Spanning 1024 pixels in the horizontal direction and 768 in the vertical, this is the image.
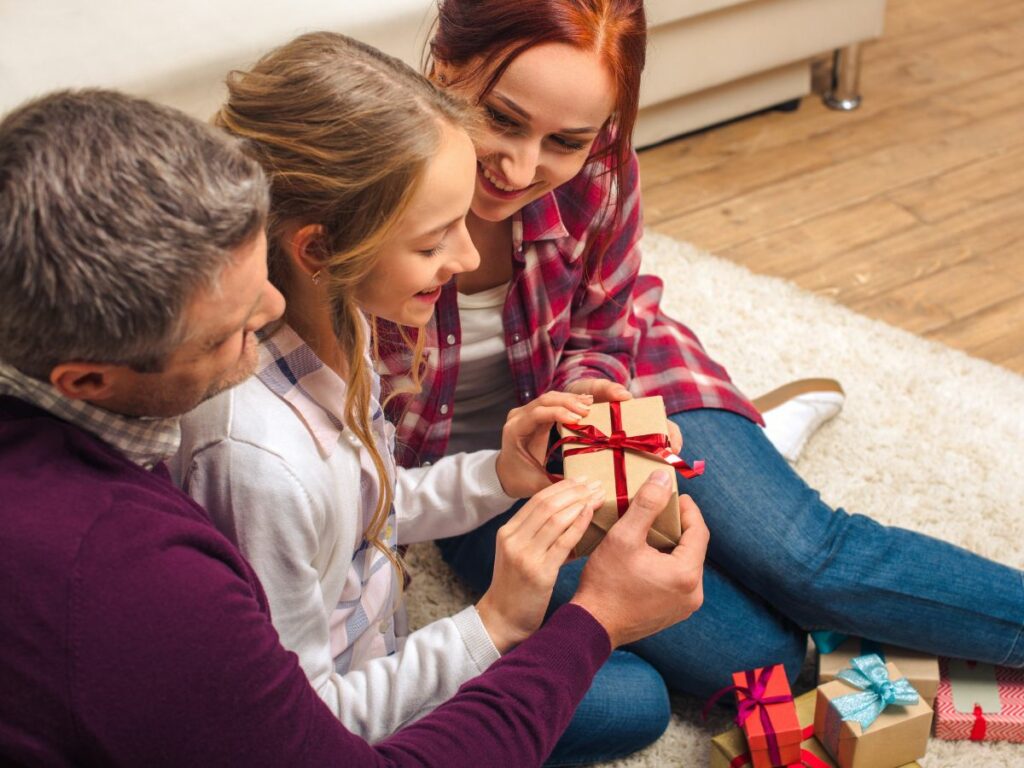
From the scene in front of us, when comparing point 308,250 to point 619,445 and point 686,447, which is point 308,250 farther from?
point 686,447

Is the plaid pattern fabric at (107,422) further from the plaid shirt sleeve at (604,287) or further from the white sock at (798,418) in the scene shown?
the white sock at (798,418)

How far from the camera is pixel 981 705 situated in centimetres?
153

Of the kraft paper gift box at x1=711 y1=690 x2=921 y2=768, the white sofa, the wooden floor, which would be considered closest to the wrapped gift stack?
the kraft paper gift box at x1=711 y1=690 x2=921 y2=768

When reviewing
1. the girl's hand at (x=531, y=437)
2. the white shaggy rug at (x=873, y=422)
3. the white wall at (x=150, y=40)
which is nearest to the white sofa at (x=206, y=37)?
the white wall at (x=150, y=40)

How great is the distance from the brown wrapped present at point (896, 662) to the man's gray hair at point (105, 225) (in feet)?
3.44

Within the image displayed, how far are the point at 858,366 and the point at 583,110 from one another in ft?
3.40

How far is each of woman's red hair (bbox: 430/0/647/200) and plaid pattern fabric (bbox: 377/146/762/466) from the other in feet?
0.61

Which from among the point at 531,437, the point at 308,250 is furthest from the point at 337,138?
the point at 531,437

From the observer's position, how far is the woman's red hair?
1.30m

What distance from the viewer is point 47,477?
82 centimetres

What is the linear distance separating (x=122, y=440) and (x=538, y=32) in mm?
670

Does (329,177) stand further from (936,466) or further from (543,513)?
(936,466)

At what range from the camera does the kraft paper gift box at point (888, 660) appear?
152cm

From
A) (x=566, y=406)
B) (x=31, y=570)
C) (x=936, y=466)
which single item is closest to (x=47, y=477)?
(x=31, y=570)
